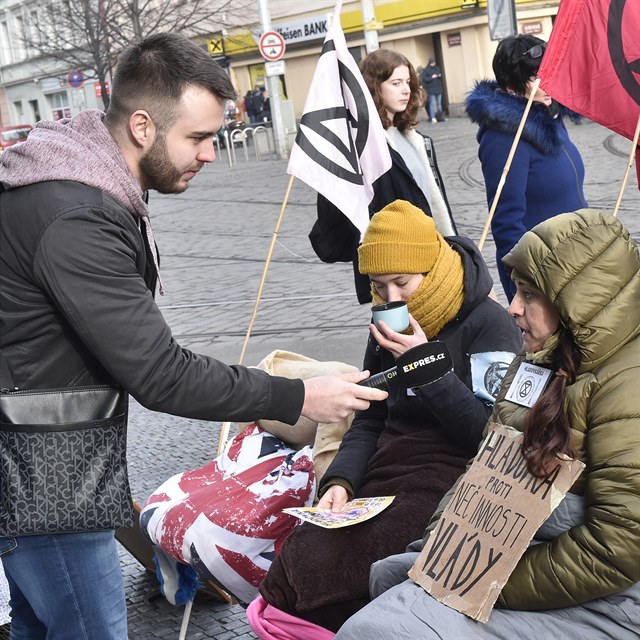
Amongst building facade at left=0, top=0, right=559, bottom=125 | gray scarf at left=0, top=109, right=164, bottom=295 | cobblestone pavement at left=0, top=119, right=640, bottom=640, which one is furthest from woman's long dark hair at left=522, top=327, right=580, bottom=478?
building facade at left=0, top=0, right=559, bottom=125

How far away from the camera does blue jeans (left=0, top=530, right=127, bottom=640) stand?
8.14 feet

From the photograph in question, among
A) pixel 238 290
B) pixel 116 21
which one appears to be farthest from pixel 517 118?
pixel 116 21

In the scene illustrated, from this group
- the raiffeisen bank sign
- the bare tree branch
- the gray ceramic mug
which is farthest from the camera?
the raiffeisen bank sign

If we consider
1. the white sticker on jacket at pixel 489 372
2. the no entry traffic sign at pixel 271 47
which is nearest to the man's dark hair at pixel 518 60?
the white sticker on jacket at pixel 489 372

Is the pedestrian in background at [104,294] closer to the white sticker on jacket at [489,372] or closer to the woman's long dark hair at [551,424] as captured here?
the woman's long dark hair at [551,424]

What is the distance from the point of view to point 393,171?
5086 millimetres

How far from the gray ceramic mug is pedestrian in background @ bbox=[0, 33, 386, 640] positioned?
45cm

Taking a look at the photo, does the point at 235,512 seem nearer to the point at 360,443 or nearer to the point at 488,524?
the point at 360,443

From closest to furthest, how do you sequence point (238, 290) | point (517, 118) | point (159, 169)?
1. point (159, 169)
2. point (517, 118)
3. point (238, 290)

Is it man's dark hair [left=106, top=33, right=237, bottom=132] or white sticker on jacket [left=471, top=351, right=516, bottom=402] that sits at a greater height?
man's dark hair [left=106, top=33, right=237, bottom=132]

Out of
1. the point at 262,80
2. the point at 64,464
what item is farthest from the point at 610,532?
the point at 262,80

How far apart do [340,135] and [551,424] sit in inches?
108

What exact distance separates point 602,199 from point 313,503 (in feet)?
28.8

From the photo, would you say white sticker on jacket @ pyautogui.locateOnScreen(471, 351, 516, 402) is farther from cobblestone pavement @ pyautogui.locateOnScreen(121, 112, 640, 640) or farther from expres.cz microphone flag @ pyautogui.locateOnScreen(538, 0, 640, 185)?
expres.cz microphone flag @ pyautogui.locateOnScreen(538, 0, 640, 185)
